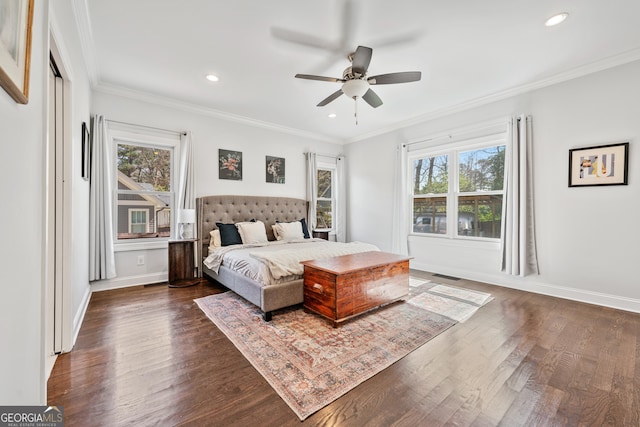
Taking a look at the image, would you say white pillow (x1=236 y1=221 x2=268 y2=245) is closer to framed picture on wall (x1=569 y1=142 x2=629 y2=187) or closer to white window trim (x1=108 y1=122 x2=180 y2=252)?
white window trim (x1=108 y1=122 x2=180 y2=252)

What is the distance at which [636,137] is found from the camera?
2.95 m

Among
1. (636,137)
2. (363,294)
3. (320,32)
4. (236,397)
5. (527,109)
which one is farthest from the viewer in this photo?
(527,109)

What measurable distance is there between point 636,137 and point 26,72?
5007 millimetres

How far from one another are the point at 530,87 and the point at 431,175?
1851 millimetres

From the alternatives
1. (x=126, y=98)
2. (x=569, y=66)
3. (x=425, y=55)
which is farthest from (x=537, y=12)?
(x=126, y=98)

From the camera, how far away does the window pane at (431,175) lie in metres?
4.77

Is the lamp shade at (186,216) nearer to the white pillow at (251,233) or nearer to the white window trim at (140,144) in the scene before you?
the white window trim at (140,144)

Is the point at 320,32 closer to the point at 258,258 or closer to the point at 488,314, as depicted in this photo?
the point at 258,258

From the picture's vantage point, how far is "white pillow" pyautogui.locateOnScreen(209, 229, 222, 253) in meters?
4.05

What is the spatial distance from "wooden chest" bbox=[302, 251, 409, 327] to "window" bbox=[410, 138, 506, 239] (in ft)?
6.37

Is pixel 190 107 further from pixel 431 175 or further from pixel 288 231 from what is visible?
pixel 431 175

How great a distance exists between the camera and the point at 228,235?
13.5ft

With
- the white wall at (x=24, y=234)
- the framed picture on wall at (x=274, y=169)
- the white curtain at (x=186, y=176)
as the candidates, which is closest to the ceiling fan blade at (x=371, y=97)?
the framed picture on wall at (x=274, y=169)

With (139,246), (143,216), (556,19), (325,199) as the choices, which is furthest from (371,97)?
(139,246)
